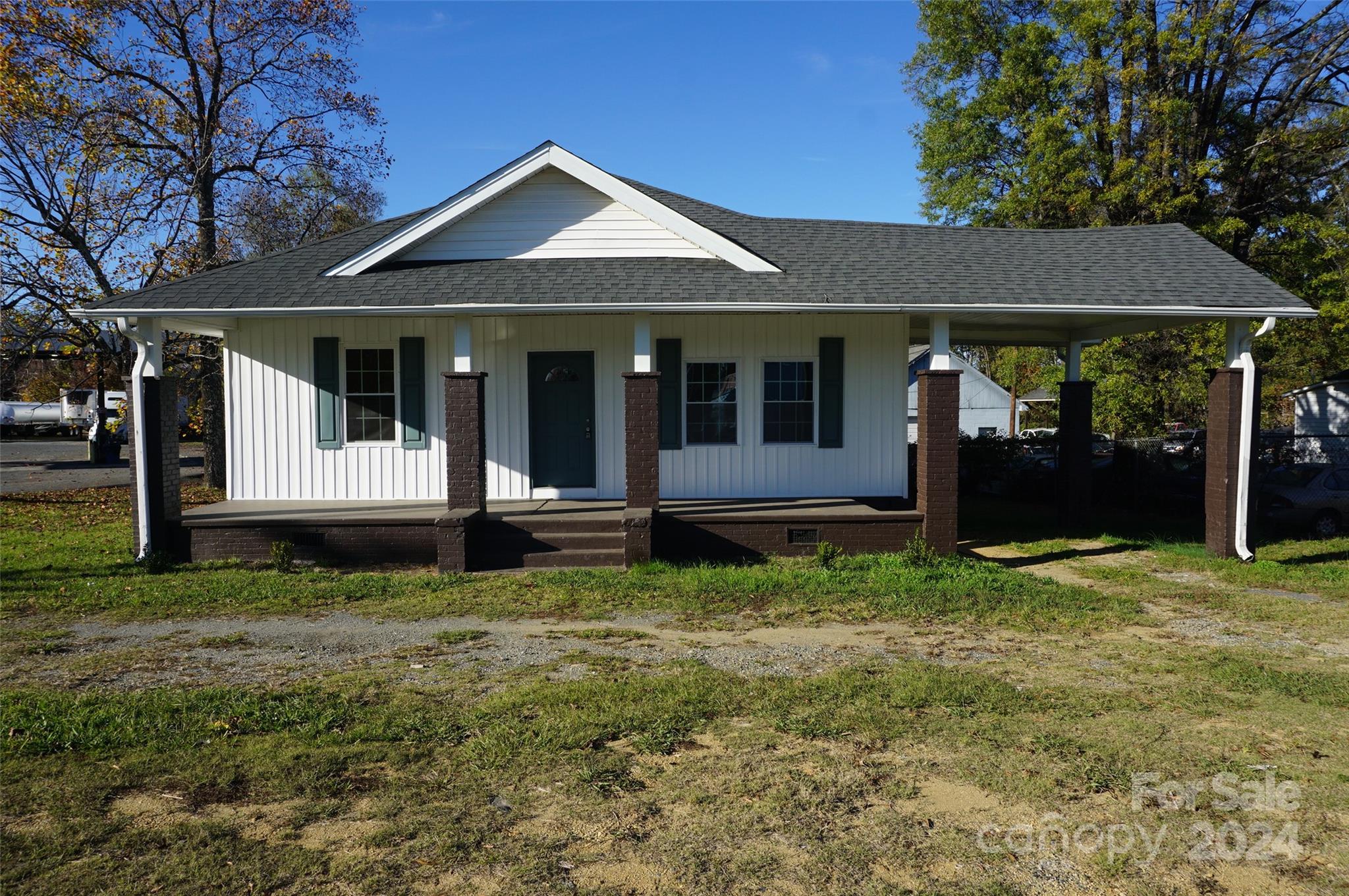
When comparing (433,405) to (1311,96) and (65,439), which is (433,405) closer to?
(1311,96)

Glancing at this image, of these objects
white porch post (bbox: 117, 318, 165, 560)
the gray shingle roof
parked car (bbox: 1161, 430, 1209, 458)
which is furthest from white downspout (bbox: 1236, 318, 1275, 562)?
white porch post (bbox: 117, 318, 165, 560)

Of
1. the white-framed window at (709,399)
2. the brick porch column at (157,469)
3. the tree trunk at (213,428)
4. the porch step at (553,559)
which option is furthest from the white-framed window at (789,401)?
the tree trunk at (213,428)

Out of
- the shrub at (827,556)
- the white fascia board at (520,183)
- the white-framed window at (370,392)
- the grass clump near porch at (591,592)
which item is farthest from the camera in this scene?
the white-framed window at (370,392)

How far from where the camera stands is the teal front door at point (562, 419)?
41.4 ft

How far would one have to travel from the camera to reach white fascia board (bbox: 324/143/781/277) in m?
11.5

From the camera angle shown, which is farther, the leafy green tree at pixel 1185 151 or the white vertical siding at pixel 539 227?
the leafy green tree at pixel 1185 151

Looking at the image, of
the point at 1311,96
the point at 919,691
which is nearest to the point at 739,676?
the point at 919,691

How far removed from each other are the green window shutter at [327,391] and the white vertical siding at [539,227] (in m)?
1.86

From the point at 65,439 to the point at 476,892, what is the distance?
4757 cm

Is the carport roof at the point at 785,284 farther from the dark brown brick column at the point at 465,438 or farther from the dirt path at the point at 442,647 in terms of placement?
the dirt path at the point at 442,647

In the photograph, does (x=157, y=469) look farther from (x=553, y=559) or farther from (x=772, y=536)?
(x=772, y=536)

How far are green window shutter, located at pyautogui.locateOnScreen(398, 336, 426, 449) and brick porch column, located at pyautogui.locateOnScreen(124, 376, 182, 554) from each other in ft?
9.50

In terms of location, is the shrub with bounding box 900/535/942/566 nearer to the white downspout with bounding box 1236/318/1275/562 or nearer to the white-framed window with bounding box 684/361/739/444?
the white-framed window with bounding box 684/361/739/444

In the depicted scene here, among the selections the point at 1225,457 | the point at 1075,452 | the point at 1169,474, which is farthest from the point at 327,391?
the point at 1169,474
